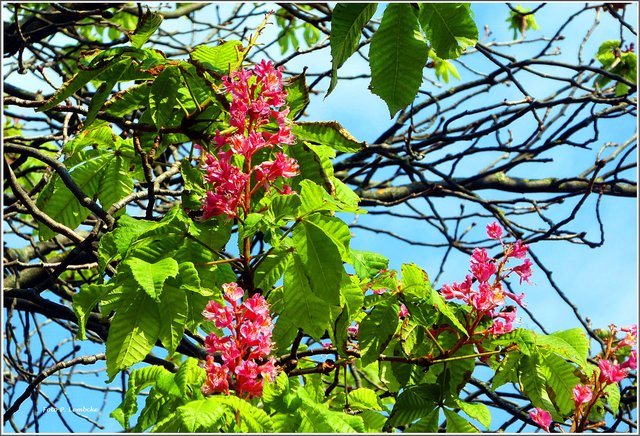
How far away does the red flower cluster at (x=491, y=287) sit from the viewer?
1919 millimetres

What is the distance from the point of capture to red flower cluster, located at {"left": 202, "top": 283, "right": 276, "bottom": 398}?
149 centimetres

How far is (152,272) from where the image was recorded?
1.50 m

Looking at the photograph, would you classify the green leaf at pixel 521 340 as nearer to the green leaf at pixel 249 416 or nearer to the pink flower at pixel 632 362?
the pink flower at pixel 632 362

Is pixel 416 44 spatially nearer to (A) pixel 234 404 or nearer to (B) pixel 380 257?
(B) pixel 380 257

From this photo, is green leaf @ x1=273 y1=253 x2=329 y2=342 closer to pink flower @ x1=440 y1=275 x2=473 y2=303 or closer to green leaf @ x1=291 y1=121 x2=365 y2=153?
green leaf @ x1=291 y1=121 x2=365 y2=153

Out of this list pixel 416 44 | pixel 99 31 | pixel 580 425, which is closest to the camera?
pixel 416 44

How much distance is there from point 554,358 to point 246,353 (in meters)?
0.86

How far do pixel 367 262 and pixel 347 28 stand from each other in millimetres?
600

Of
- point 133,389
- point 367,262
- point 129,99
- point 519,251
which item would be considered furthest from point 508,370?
point 129,99

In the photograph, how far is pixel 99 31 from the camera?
5262 millimetres

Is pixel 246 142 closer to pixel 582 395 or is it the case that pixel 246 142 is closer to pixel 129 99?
pixel 129 99

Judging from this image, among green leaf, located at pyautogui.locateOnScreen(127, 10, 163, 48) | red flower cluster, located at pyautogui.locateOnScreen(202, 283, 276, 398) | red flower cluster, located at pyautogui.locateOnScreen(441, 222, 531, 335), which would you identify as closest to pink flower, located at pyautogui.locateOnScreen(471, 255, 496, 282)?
red flower cluster, located at pyautogui.locateOnScreen(441, 222, 531, 335)

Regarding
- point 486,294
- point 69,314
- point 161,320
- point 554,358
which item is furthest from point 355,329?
point 69,314

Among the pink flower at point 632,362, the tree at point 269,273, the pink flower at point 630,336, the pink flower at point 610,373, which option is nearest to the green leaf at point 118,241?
the tree at point 269,273
